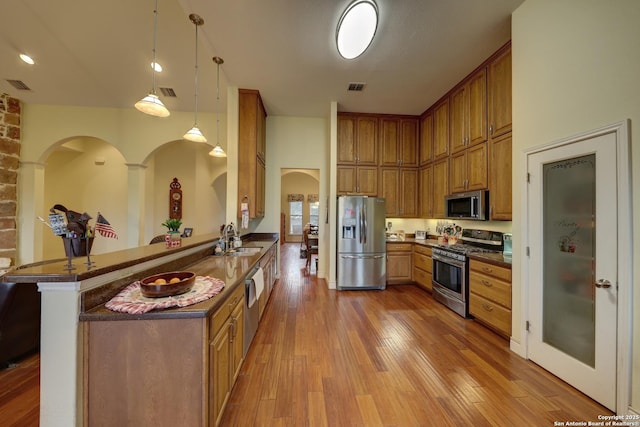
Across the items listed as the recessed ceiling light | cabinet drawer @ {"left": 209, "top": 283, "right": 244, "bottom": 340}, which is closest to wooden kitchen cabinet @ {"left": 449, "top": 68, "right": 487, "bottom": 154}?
cabinet drawer @ {"left": 209, "top": 283, "right": 244, "bottom": 340}

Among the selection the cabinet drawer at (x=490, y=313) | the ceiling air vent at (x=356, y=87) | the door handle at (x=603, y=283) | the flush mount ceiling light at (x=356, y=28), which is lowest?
the cabinet drawer at (x=490, y=313)

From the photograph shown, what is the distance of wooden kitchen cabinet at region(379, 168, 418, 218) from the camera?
184 inches

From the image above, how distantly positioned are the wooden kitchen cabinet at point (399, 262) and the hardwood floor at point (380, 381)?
1.43 metres

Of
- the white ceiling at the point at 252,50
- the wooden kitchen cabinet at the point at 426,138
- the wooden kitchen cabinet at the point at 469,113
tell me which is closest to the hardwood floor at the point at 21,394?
the white ceiling at the point at 252,50

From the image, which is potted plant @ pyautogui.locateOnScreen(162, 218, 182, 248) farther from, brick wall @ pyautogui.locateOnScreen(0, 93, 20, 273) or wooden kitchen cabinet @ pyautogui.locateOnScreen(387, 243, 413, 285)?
brick wall @ pyautogui.locateOnScreen(0, 93, 20, 273)

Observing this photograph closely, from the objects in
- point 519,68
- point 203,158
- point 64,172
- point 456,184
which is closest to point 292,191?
point 203,158

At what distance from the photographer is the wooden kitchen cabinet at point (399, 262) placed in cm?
443

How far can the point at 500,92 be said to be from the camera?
2.87 metres

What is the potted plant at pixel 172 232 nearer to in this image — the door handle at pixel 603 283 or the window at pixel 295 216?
the door handle at pixel 603 283

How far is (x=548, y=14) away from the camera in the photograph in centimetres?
204

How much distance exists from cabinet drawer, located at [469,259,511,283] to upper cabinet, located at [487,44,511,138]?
1581mm

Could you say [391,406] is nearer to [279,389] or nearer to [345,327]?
[279,389]

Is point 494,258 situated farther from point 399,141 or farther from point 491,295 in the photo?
Result: point 399,141

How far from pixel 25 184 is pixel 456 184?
310 inches
